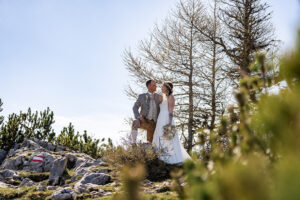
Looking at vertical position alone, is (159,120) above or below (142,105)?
below

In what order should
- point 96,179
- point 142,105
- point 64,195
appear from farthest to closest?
point 142,105, point 96,179, point 64,195

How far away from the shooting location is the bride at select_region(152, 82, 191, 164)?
7.09 metres

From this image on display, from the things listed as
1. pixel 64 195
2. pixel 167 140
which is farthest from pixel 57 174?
pixel 167 140

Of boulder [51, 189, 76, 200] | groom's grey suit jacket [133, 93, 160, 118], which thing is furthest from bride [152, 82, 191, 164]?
boulder [51, 189, 76, 200]

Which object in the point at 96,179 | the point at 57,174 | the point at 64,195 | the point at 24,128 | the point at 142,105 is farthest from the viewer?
the point at 24,128

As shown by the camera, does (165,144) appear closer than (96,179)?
No

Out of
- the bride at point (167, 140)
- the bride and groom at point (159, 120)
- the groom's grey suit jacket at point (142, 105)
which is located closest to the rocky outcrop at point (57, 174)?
the bride and groom at point (159, 120)

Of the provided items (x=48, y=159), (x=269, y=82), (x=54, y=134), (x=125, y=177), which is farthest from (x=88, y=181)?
(x=54, y=134)

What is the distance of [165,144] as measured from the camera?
7.25m

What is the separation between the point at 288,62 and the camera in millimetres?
575

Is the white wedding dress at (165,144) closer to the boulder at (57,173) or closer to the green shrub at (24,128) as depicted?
the boulder at (57,173)

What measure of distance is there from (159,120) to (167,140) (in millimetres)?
608

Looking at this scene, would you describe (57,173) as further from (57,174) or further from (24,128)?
(24,128)

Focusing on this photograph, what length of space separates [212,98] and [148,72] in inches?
131
